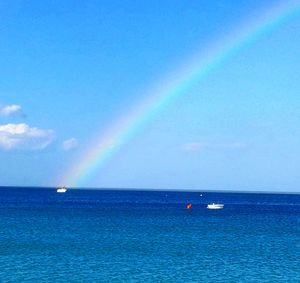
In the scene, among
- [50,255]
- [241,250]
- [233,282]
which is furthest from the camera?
[241,250]

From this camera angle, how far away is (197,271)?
48656 millimetres

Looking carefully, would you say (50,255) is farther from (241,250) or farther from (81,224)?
(81,224)

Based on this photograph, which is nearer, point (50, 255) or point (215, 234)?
point (50, 255)

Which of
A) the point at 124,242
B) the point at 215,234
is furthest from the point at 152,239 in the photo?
the point at 215,234

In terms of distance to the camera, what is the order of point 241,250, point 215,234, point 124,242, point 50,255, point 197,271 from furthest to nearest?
point 215,234, point 124,242, point 241,250, point 50,255, point 197,271

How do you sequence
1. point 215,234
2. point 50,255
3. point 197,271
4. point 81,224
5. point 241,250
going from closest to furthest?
point 197,271, point 50,255, point 241,250, point 215,234, point 81,224

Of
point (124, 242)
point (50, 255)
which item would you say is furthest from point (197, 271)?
point (124, 242)

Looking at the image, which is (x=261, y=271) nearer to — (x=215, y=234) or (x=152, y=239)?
(x=152, y=239)

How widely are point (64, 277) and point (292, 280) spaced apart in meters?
19.9

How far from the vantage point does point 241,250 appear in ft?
206

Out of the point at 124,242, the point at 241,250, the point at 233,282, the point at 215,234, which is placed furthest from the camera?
the point at 215,234

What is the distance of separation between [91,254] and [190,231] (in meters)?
30.3

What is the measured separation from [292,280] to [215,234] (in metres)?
35.3

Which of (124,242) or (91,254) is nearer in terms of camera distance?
(91,254)
